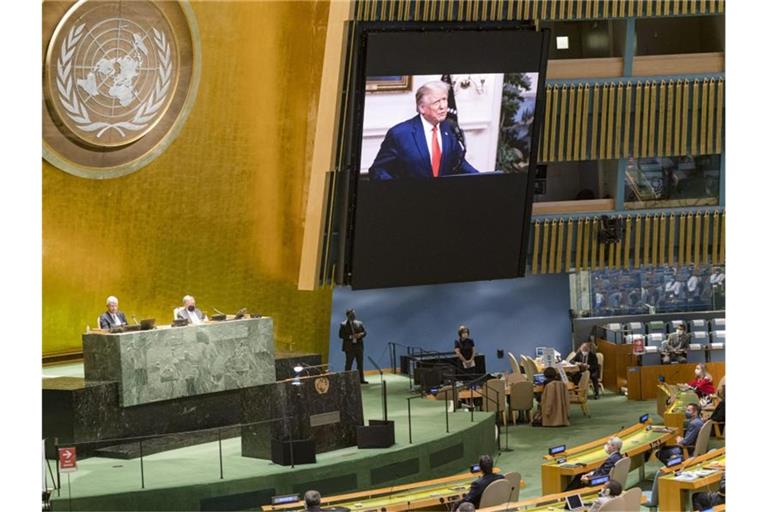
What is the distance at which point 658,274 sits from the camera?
913 inches

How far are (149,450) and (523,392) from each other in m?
6.18

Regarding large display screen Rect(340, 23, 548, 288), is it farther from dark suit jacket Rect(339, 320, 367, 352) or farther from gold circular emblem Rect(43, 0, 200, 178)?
gold circular emblem Rect(43, 0, 200, 178)

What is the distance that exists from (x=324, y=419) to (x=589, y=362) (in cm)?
741

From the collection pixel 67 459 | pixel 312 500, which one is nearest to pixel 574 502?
pixel 312 500

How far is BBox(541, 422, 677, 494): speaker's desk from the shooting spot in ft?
41.3

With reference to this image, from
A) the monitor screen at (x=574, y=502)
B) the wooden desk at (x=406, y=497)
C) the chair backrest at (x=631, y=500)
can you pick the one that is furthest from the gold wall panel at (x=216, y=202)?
the chair backrest at (x=631, y=500)

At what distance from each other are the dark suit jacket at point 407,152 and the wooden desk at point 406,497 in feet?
16.3

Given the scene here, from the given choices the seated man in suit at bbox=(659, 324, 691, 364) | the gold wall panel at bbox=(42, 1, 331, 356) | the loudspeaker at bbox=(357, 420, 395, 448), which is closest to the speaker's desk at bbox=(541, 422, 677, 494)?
the loudspeaker at bbox=(357, 420, 395, 448)

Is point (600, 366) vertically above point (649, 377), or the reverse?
point (600, 366)

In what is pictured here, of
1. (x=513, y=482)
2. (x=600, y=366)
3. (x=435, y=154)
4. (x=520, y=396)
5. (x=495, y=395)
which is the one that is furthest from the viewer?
(x=600, y=366)

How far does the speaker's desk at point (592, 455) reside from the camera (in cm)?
1260

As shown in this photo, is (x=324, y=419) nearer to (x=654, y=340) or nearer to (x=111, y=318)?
(x=111, y=318)

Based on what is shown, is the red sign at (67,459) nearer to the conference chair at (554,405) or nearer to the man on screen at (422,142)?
the man on screen at (422,142)

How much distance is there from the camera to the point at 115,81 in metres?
15.2
